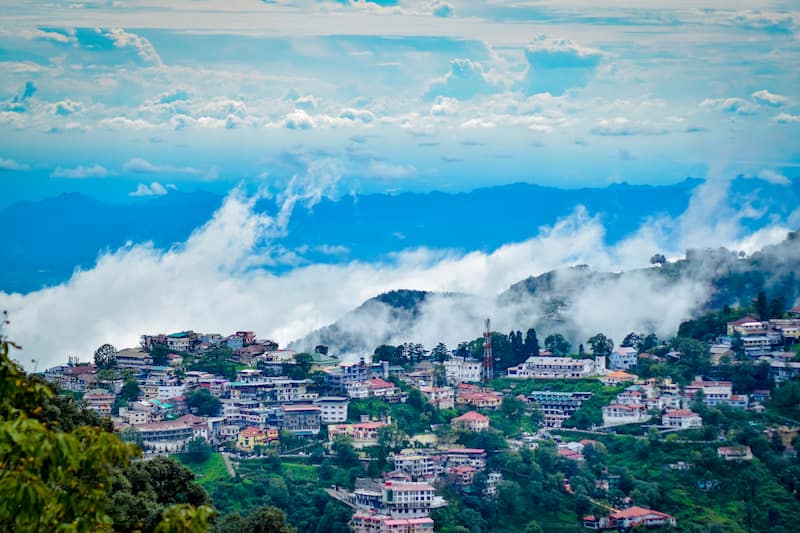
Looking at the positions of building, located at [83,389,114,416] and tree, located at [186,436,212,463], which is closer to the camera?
tree, located at [186,436,212,463]

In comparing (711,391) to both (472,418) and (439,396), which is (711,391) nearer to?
(472,418)

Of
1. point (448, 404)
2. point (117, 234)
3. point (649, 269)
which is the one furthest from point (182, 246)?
point (448, 404)

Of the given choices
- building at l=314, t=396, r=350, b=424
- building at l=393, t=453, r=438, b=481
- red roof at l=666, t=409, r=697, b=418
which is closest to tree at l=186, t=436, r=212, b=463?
building at l=314, t=396, r=350, b=424

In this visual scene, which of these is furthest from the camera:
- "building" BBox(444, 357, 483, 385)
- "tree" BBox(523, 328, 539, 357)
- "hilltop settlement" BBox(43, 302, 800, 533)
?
"tree" BBox(523, 328, 539, 357)

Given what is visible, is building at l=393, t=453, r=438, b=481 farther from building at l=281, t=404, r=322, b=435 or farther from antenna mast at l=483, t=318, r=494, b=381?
antenna mast at l=483, t=318, r=494, b=381

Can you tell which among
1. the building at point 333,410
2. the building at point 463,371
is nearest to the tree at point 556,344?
the building at point 463,371

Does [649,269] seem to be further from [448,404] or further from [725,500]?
[725,500]
